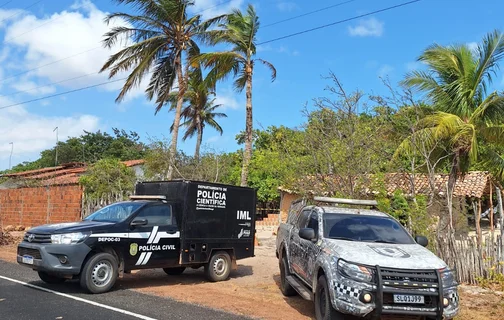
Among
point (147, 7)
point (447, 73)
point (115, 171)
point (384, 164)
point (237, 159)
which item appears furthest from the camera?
point (237, 159)

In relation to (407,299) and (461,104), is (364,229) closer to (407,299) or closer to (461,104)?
(407,299)

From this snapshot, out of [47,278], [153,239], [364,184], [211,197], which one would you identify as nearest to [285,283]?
Answer: [211,197]

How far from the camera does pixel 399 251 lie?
6.64 meters

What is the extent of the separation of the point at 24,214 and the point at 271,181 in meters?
13.8

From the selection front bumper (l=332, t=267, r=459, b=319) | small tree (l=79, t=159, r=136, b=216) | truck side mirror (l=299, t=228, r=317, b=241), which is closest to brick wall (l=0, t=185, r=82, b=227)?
small tree (l=79, t=159, r=136, b=216)

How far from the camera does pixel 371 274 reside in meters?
6.03

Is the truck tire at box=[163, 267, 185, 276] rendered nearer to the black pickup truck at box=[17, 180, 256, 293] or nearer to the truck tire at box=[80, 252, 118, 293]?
the black pickup truck at box=[17, 180, 256, 293]

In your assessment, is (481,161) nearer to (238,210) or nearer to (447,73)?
(447,73)

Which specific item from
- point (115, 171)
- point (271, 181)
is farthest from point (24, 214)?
point (271, 181)

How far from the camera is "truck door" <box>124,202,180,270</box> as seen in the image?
924 centimetres

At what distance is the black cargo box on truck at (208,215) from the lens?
1008 cm

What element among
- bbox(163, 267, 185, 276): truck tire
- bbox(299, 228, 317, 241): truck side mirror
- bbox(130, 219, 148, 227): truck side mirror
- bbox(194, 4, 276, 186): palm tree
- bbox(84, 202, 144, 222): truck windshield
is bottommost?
bbox(163, 267, 185, 276): truck tire

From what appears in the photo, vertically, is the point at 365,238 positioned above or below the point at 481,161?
below

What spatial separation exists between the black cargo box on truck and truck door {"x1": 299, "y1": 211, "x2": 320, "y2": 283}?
9.36 ft
